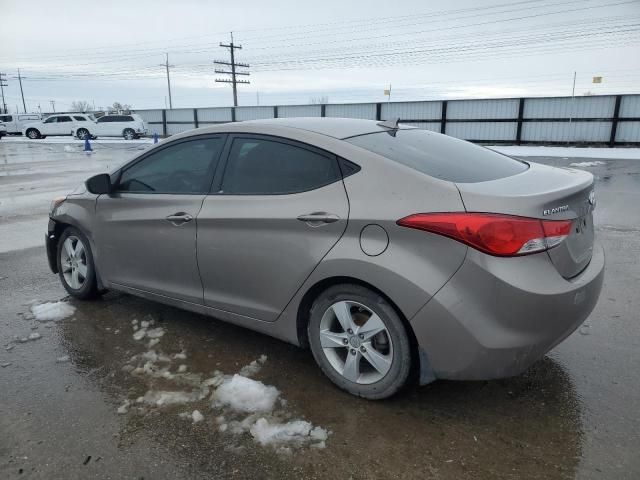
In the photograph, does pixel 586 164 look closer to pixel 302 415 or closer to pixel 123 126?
pixel 302 415

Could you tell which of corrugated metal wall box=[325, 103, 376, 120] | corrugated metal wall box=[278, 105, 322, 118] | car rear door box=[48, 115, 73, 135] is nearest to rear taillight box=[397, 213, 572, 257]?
corrugated metal wall box=[325, 103, 376, 120]

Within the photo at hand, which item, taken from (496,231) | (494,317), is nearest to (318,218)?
(496,231)

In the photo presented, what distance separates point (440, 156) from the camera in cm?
315

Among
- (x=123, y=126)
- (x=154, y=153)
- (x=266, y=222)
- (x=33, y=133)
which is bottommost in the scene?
(x=33, y=133)

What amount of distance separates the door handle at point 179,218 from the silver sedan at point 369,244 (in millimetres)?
14

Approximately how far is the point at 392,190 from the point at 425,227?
29 centimetres

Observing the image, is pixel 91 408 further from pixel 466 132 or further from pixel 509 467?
pixel 466 132

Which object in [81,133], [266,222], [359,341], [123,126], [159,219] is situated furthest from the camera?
[81,133]

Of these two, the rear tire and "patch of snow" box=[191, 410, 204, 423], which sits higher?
"patch of snow" box=[191, 410, 204, 423]

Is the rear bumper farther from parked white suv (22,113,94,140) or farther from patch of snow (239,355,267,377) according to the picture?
Result: parked white suv (22,113,94,140)

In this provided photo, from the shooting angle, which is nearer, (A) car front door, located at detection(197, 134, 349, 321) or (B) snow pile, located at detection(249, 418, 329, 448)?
(B) snow pile, located at detection(249, 418, 329, 448)

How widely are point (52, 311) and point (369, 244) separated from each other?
303 cm

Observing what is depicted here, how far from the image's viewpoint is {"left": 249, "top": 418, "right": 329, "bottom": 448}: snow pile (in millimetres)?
2568

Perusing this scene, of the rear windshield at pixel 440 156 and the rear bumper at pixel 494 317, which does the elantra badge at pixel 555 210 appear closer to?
the rear bumper at pixel 494 317
